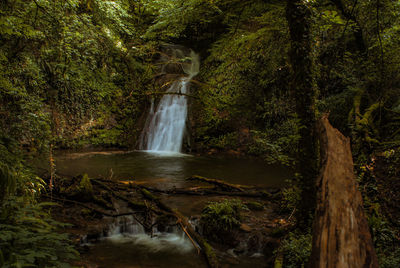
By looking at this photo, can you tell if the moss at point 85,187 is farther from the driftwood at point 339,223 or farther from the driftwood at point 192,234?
the driftwood at point 339,223

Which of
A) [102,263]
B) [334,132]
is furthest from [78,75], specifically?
[334,132]

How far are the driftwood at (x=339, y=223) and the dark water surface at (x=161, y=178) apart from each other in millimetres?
2678

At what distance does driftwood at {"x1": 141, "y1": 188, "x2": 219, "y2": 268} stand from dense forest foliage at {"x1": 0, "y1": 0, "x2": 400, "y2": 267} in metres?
1.07

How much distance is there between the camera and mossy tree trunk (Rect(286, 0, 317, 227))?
375 cm

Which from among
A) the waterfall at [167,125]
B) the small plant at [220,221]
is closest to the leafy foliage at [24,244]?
the small plant at [220,221]

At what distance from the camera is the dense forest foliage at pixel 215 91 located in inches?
137

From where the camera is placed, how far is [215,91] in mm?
8922

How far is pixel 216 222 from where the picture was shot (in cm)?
461

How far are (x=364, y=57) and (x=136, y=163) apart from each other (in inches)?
359

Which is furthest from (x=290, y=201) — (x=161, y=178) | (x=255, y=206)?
(x=161, y=178)

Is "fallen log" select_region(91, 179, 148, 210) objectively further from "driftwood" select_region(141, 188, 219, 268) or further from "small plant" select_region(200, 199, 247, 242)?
"small plant" select_region(200, 199, 247, 242)

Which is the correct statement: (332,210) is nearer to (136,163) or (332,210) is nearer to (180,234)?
(180,234)

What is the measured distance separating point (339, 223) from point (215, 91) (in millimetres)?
7684

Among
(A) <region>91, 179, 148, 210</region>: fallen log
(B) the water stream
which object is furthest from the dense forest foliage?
(A) <region>91, 179, 148, 210</region>: fallen log
